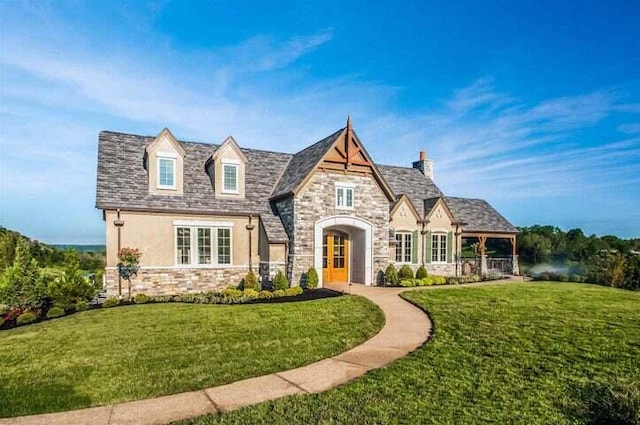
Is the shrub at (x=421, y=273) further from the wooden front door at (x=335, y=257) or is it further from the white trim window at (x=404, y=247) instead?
the wooden front door at (x=335, y=257)

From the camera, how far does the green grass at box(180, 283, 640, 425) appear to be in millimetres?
5320

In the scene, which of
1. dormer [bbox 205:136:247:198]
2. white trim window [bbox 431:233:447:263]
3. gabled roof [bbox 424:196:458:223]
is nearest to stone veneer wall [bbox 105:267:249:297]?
dormer [bbox 205:136:247:198]

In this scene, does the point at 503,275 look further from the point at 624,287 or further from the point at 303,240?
the point at 303,240

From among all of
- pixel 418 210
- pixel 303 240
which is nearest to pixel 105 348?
pixel 303 240

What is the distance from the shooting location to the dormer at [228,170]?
1912 centimetres

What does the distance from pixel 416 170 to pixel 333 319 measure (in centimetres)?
1854

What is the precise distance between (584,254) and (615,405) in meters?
28.0

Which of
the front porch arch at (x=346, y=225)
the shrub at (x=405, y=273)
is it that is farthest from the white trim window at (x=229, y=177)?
the shrub at (x=405, y=273)

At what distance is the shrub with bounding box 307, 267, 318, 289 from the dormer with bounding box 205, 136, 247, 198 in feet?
16.7

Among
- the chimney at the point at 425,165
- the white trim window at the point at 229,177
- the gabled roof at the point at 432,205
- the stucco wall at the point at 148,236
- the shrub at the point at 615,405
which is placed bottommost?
the shrub at the point at 615,405

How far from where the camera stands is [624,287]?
21.2 m

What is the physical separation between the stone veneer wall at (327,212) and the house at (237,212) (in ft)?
0.16

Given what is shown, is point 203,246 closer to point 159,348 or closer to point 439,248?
point 159,348

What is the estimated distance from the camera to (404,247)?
22.8 meters
